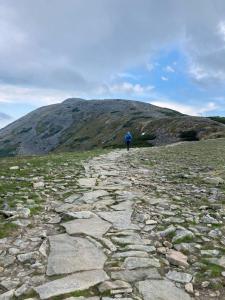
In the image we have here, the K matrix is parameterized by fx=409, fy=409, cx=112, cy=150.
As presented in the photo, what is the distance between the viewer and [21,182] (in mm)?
16312

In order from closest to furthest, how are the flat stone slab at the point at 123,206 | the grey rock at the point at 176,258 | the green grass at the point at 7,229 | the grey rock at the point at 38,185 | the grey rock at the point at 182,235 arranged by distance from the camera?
1. the grey rock at the point at 176,258
2. the grey rock at the point at 182,235
3. the green grass at the point at 7,229
4. the flat stone slab at the point at 123,206
5. the grey rock at the point at 38,185

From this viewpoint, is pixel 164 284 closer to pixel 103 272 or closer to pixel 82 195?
pixel 103 272

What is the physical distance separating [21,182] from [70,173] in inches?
159

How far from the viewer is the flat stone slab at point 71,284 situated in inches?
255

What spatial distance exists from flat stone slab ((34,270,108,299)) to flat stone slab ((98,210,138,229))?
298cm

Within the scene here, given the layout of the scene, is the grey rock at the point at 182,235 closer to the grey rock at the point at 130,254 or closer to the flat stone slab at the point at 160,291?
the grey rock at the point at 130,254

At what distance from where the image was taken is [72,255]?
320 inches

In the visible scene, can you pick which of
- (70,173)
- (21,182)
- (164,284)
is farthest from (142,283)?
(70,173)

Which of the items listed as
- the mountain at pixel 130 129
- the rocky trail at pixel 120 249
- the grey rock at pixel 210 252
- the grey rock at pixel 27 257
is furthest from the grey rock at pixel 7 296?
the mountain at pixel 130 129

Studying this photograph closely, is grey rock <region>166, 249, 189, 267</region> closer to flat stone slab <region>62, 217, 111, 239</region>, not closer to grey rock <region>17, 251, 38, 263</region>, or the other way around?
flat stone slab <region>62, 217, 111, 239</region>

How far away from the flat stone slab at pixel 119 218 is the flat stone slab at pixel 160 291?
3.18 metres

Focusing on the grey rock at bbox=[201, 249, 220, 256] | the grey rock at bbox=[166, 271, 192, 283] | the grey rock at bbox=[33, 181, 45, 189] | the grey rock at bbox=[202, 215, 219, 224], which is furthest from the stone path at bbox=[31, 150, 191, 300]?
the grey rock at bbox=[33, 181, 45, 189]

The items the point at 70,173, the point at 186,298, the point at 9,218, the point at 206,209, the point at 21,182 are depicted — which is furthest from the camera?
the point at 70,173

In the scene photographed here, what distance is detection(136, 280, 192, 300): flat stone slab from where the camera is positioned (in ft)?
21.4
